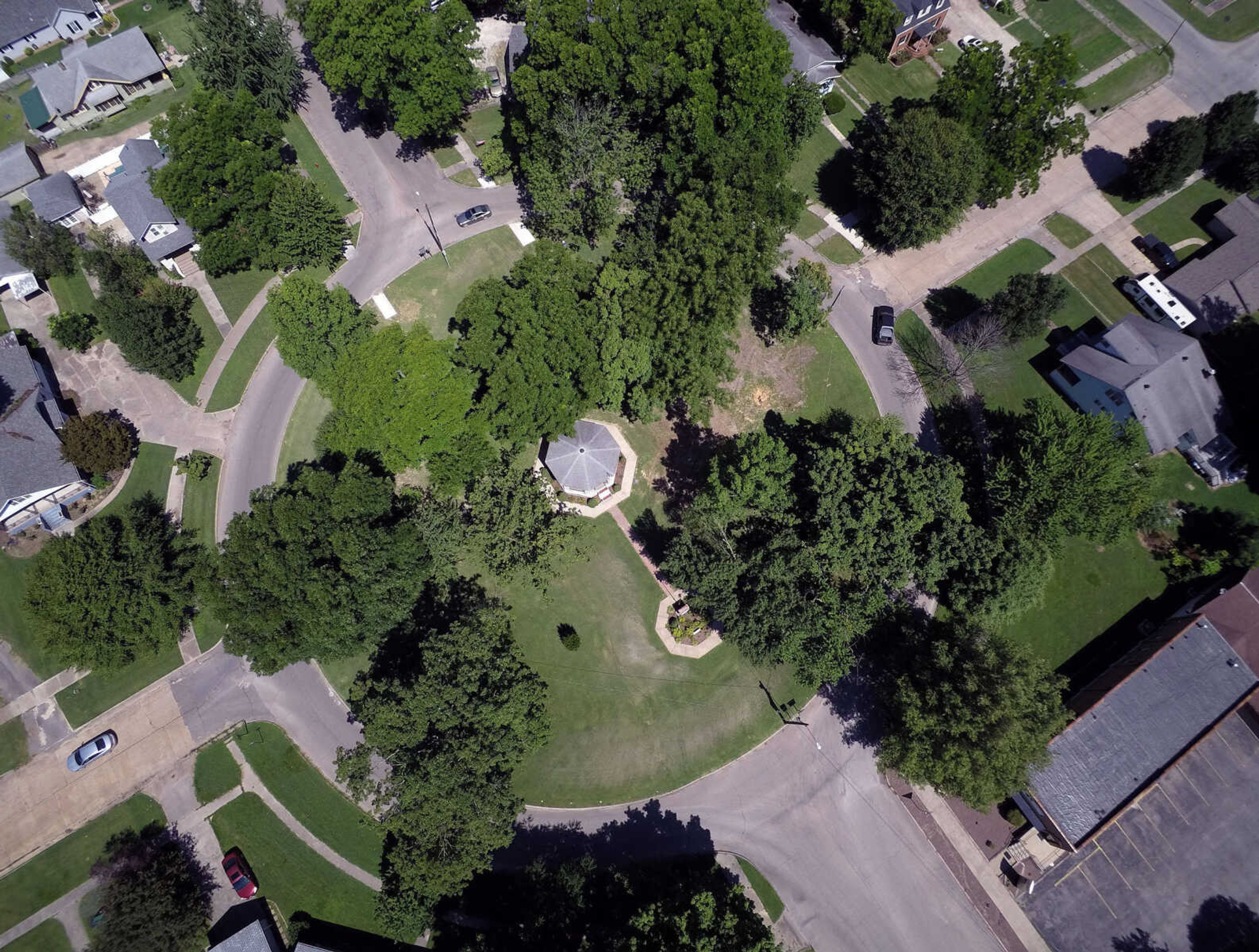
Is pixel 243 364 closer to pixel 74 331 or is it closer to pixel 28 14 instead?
pixel 74 331

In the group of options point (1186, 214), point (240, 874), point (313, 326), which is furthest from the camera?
point (1186, 214)

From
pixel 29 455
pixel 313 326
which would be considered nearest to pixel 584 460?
pixel 313 326

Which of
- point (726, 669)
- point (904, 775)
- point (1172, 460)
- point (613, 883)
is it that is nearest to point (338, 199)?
point (726, 669)

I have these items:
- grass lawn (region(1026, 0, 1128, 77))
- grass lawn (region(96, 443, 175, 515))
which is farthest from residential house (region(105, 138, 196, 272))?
grass lawn (region(1026, 0, 1128, 77))

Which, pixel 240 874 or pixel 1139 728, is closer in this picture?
pixel 1139 728

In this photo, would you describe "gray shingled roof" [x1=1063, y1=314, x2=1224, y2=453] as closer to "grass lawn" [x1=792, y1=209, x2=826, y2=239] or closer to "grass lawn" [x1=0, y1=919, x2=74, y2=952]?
"grass lawn" [x1=792, y1=209, x2=826, y2=239]

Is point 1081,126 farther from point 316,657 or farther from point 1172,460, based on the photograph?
point 316,657
